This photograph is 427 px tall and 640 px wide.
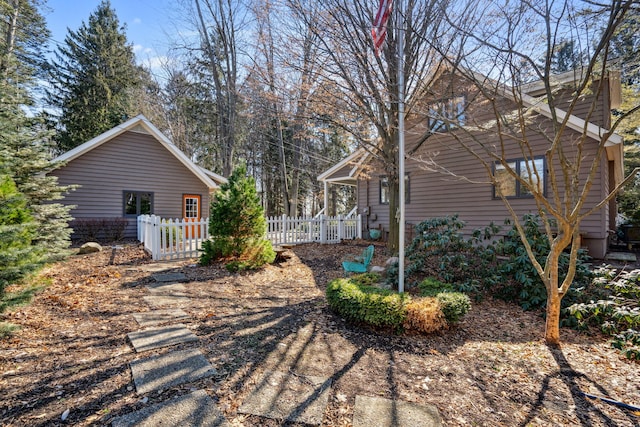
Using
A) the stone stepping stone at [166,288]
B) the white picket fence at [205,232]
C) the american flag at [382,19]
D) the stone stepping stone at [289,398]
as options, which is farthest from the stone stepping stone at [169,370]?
the white picket fence at [205,232]

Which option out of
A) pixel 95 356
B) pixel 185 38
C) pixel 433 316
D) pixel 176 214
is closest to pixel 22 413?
pixel 95 356

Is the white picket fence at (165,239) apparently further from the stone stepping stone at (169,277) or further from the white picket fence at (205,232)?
the stone stepping stone at (169,277)

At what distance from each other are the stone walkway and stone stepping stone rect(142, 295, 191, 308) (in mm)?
1425

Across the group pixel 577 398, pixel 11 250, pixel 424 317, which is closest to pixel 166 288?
pixel 11 250

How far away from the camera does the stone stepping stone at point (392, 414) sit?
7.24 feet

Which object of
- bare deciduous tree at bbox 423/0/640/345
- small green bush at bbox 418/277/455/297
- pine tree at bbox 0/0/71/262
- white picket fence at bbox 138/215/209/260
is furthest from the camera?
white picket fence at bbox 138/215/209/260

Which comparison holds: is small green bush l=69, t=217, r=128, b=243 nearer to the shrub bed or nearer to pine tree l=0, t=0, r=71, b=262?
pine tree l=0, t=0, r=71, b=262

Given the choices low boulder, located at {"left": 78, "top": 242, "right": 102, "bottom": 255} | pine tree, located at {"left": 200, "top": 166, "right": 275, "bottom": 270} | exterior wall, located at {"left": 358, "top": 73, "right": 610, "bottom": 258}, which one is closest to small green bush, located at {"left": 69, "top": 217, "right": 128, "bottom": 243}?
low boulder, located at {"left": 78, "top": 242, "right": 102, "bottom": 255}

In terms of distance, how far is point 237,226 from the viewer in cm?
722

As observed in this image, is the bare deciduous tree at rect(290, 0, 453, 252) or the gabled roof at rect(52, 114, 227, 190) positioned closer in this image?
the bare deciduous tree at rect(290, 0, 453, 252)

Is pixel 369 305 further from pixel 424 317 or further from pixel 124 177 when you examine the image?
Answer: pixel 124 177

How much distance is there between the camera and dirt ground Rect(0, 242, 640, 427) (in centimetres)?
232

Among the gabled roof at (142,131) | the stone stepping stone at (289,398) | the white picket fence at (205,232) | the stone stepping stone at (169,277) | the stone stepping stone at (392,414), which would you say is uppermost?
the gabled roof at (142,131)

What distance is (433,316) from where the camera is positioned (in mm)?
3846
